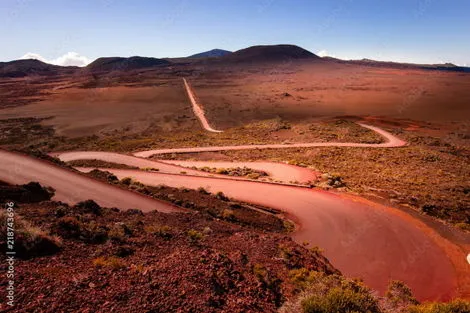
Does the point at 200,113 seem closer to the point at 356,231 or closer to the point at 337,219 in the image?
the point at 337,219

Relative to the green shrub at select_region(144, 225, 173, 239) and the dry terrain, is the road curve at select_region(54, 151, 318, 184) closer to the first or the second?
the dry terrain

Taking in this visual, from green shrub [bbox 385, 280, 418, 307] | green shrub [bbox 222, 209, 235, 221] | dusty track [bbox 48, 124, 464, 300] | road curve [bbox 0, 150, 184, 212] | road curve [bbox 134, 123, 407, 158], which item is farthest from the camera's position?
road curve [bbox 134, 123, 407, 158]

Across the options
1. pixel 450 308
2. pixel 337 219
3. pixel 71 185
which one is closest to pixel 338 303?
pixel 450 308

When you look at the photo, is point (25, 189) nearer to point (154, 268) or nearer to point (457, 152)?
point (154, 268)

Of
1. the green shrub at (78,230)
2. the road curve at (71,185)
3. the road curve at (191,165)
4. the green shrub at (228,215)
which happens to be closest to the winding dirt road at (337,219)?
the road curve at (71,185)

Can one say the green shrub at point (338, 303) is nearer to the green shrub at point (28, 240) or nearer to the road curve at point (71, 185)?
the green shrub at point (28, 240)

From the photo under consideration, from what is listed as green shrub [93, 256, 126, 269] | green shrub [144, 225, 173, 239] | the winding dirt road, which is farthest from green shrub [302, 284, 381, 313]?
green shrub [144, 225, 173, 239]

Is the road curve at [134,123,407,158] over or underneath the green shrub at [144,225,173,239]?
underneath
